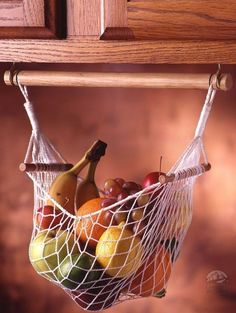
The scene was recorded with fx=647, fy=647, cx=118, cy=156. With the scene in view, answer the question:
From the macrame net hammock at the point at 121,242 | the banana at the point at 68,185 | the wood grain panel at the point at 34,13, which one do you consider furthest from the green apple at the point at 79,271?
the wood grain panel at the point at 34,13

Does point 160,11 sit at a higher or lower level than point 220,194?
higher

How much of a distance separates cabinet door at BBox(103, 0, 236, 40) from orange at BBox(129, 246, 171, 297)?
0.33m

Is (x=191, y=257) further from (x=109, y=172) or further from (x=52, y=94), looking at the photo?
(x=52, y=94)

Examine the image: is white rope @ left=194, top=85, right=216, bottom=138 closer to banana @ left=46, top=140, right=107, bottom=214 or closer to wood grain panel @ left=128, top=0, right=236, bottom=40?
wood grain panel @ left=128, top=0, right=236, bottom=40

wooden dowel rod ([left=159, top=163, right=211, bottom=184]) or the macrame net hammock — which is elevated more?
wooden dowel rod ([left=159, top=163, right=211, bottom=184])

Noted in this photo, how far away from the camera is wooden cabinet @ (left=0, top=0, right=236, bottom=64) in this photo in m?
0.88

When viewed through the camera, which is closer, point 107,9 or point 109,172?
point 107,9

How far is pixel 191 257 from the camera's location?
125cm

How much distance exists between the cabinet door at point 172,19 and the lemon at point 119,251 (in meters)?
0.28

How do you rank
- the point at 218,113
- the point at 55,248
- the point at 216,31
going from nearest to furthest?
the point at 216,31 → the point at 55,248 → the point at 218,113

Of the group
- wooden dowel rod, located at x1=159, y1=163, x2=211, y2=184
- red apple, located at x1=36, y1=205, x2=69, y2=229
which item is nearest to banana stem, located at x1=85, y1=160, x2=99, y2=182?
red apple, located at x1=36, y1=205, x2=69, y2=229

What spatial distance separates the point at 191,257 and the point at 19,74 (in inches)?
19.1

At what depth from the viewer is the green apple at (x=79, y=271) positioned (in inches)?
38.3

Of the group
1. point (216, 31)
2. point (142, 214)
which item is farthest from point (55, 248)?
point (216, 31)
